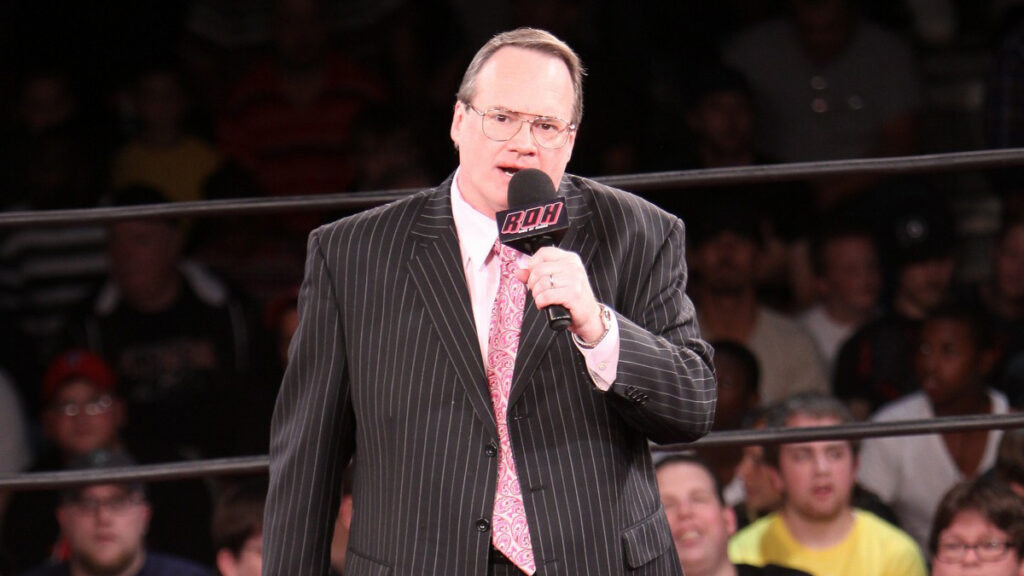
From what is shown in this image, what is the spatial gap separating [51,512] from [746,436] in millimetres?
1869

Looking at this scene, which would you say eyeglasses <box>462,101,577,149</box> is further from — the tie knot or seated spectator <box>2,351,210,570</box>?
seated spectator <box>2,351,210,570</box>

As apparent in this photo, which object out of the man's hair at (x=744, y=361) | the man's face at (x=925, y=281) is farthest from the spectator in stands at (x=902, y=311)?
the man's hair at (x=744, y=361)

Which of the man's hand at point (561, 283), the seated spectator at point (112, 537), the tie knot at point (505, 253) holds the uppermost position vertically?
the tie knot at point (505, 253)

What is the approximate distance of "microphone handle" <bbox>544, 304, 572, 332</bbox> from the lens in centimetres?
141

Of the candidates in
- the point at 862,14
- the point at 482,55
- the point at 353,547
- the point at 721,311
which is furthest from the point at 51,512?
the point at 862,14

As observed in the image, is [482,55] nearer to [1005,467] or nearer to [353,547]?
[353,547]

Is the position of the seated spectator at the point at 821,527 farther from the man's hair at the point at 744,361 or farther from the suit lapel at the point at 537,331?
the suit lapel at the point at 537,331

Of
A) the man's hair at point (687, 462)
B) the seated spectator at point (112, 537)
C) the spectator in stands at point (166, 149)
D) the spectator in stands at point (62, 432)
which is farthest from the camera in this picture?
the spectator in stands at point (166, 149)

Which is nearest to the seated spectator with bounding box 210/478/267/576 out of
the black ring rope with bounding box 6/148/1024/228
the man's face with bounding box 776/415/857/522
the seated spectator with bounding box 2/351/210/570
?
the seated spectator with bounding box 2/351/210/570

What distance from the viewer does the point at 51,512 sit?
11.1 feet

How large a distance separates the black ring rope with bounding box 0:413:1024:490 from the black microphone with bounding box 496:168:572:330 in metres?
0.76

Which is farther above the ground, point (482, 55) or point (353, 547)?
point (482, 55)

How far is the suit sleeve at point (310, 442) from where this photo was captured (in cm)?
164

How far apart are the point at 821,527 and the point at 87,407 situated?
67.1 inches
